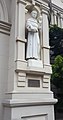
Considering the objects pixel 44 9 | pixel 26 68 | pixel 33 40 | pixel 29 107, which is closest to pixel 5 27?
pixel 33 40

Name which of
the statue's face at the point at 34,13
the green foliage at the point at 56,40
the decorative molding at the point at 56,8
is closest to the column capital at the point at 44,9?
the statue's face at the point at 34,13

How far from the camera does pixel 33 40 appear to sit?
610cm

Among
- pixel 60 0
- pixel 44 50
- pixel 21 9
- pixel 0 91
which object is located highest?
pixel 60 0

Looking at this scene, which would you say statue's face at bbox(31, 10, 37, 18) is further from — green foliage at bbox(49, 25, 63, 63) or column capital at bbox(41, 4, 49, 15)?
green foliage at bbox(49, 25, 63, 63)

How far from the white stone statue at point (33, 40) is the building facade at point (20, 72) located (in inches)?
3.8

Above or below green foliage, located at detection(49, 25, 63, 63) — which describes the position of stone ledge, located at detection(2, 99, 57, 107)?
below

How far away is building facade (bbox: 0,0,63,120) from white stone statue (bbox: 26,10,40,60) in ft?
0.32

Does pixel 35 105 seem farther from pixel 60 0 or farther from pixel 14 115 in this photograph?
pixel 60 0

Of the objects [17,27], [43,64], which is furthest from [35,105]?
[17,27]

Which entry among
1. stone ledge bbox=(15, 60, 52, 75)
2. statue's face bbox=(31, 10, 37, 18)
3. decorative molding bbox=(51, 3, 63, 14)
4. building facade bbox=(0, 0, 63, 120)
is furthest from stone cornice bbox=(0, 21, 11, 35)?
decorative molding bbox=(51, 3, 63, 14)

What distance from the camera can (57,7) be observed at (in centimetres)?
2197

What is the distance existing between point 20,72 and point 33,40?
1.11m

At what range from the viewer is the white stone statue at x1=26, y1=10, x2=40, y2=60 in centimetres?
596

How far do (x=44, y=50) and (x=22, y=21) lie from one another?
114 centimetres
